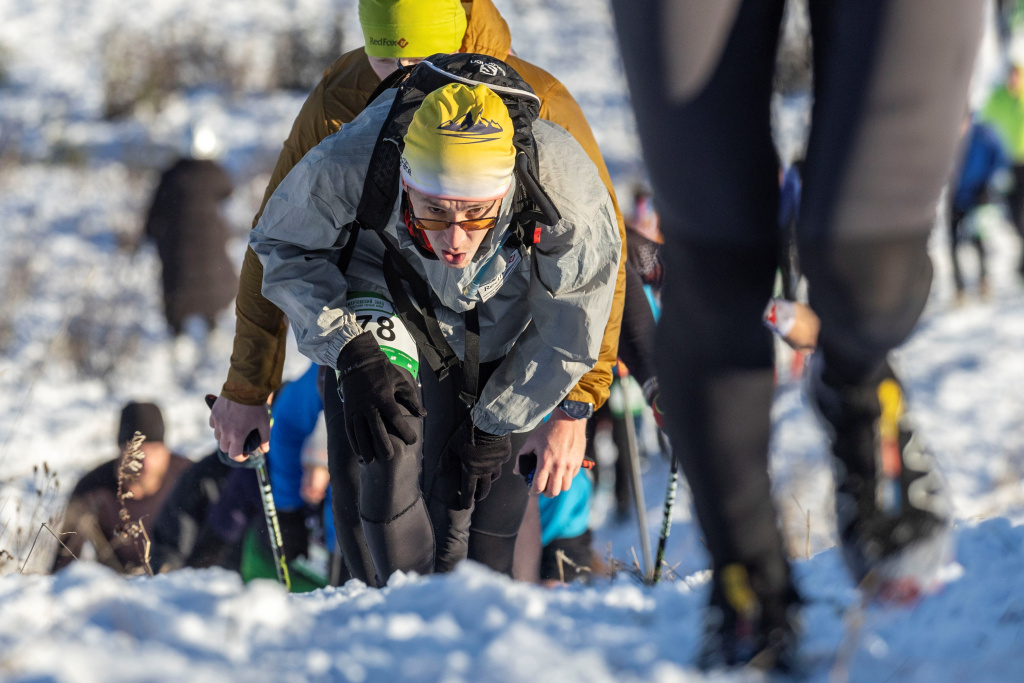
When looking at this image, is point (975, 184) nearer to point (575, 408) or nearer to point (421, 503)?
point (575, 408)

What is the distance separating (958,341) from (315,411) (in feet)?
18.2

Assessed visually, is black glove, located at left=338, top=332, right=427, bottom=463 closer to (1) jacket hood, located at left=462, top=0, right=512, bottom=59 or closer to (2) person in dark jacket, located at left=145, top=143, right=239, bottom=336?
(1) jacket hood, located at left=462, top=0, right=512, bottom=59

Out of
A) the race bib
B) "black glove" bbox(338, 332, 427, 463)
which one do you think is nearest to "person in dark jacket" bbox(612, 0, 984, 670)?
"black glove" bbox(338, 332, 427, 463)

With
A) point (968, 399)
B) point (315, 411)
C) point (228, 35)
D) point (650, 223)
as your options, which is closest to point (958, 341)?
point (968, 399)

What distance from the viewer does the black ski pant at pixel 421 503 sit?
2270 mm

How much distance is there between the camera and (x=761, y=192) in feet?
3.91

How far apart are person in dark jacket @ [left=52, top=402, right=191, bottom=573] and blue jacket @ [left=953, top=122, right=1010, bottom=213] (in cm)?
690

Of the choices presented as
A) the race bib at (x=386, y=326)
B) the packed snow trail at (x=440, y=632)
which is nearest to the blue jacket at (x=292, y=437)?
the race bib at (x=386, y=326)

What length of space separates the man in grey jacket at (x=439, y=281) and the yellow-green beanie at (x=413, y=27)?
718 mm

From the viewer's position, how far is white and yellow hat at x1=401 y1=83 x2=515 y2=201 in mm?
1961

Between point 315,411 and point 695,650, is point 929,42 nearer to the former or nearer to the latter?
point 695,650

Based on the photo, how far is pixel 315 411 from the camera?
11.9 ft

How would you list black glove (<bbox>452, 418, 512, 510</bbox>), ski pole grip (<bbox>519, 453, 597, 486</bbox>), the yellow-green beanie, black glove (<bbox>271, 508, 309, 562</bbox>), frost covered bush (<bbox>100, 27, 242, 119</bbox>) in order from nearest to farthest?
black glove (<bbox>452, 418, 512, 510</bbox>), ski pole grip (<bbox>519, 453, 597, 486</bbox>), the yellow-green beanie, black glove (<bbox>271, 508, 309, 562</bbox>), frost covered bush (<bbox>100, 27, 242, 119</bbox>)

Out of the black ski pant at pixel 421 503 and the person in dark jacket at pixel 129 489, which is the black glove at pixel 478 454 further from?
the person in dark jacket at pixel 129 489
